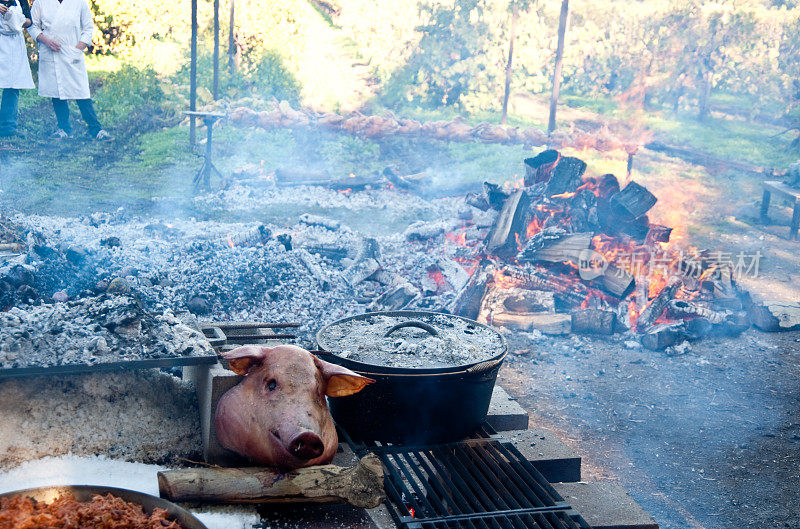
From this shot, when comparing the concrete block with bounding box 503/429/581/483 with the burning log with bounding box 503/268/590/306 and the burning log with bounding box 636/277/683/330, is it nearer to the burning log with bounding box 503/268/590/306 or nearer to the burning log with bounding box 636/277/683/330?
the burning log with bounding box 503/268/590/306

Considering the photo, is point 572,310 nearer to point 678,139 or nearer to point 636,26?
point 678,139

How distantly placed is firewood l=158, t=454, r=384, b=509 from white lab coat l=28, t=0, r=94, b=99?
9.29m

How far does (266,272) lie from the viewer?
21.9 ft

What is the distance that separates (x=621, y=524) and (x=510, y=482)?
0.58 meters

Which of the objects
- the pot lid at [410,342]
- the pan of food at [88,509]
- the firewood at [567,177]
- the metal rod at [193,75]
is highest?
the metal rod at [193,75]

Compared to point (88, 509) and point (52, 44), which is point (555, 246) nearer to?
point (88, 509)

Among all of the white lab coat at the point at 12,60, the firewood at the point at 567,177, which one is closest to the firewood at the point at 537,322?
the firewood at the point at 567,177

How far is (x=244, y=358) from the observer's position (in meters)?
2.81

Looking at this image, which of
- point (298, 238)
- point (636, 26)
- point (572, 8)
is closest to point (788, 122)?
point (636, 26)

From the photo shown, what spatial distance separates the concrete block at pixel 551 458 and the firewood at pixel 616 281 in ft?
11.8

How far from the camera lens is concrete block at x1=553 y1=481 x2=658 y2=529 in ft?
9.89

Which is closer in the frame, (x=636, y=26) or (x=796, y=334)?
(x=796, y=334)

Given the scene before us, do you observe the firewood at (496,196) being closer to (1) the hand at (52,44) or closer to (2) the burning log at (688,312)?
(2) the burning log at (688,312)

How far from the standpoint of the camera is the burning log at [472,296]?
6.62m
